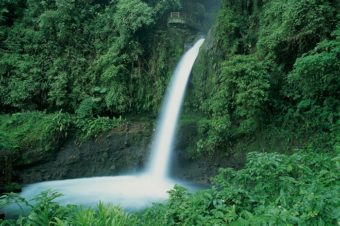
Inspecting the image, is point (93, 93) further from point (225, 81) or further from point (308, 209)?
point (308, 209)

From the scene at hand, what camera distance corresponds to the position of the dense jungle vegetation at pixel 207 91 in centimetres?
399

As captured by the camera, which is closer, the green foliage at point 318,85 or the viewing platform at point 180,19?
the green foliage at point 318,85

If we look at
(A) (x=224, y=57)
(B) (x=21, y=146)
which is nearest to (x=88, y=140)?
(B) (x=21, y=146)

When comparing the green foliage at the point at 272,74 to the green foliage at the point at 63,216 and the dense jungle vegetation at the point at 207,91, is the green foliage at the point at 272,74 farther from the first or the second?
the green foliage at the point at 63,216

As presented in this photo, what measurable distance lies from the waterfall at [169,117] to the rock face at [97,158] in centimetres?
32

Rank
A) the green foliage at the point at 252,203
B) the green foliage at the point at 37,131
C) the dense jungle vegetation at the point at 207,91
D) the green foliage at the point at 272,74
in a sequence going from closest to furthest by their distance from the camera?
the green foliage at the point at 252,203
the dense jungle vegetation at the point at 207,91
the green foliage at the point at 272,74
the green foliage at the point at 37,131

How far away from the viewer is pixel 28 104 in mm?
11820

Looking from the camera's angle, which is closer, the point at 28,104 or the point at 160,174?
the point at 160,174

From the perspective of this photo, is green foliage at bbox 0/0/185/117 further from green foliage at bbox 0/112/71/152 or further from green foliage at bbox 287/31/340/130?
green foliage at bbox 287/31/340/130

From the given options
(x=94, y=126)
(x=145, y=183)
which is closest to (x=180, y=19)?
(x=94, y=126)

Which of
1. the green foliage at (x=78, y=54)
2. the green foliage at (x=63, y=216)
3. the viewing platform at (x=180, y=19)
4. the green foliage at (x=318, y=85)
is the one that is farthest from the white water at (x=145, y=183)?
the green foliage at (x=63, y=216)

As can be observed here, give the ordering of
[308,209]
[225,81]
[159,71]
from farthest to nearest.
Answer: [159,71]
[225,81]
[308,209]

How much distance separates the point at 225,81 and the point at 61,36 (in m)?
7.00

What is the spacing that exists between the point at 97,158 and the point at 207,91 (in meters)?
3.85
